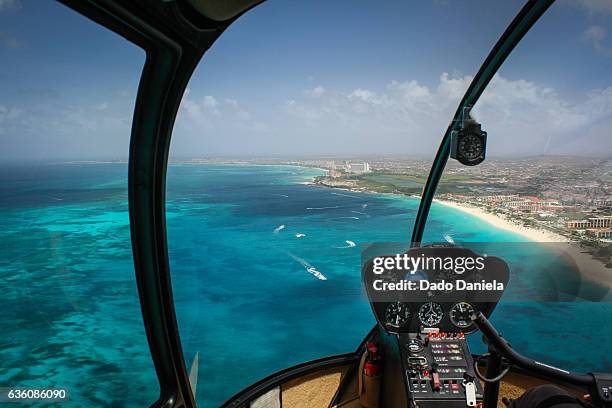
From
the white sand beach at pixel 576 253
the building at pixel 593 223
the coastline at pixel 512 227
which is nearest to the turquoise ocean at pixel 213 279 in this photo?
the coastline at pixel 512 227

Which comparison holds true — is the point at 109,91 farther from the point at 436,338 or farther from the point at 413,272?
the point at 436,338

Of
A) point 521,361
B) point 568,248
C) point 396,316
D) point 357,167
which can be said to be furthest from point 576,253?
point 521,361

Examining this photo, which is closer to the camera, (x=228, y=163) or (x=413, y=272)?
(x=413, y=272)

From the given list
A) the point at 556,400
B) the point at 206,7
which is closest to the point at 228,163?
the point at 206,7

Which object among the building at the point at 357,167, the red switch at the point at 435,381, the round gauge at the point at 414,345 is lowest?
the red switch at the point at 435,381

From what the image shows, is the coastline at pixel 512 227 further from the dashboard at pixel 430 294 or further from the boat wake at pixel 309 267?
the boat wake at pixel 309 267
